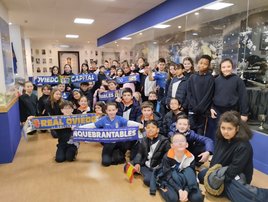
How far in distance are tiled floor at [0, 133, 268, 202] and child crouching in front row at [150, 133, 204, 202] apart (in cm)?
15

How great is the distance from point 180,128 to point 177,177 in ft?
2.45

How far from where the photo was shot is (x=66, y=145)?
3.29m

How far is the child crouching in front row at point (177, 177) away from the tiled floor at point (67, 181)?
15cm

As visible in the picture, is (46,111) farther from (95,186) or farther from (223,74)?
(223,74)

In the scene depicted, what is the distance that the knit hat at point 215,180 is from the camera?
2266 millimetres

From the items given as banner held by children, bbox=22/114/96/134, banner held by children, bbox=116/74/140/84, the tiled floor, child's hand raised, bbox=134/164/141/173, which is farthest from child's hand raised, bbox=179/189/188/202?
banner held by children, bbox=116/74/140/84

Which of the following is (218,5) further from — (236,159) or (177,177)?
(177,177)

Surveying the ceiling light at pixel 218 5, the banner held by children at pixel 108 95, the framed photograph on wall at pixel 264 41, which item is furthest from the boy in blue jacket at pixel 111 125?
the ceiling light at pixel 218 5

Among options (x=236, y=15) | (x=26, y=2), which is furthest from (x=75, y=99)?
(x=236, y=15)

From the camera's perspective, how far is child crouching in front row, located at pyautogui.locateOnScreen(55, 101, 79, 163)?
3.17 metres

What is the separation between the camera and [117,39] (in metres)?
8.91

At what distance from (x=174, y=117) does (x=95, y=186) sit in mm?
1473

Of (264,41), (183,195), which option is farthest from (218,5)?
(183,195)

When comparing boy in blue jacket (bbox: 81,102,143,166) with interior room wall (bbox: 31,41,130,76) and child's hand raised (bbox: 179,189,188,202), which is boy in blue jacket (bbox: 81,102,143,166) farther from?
interior room wall (bbox: 31,41,130,76)
